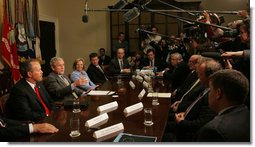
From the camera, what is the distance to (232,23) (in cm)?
158

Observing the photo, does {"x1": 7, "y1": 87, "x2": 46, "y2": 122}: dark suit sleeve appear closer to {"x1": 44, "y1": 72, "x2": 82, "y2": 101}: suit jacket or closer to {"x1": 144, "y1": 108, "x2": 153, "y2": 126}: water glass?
{"x1": 44, "y1": 72, "x2": 82, "y2": 101}: suit jacket

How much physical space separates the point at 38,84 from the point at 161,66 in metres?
2.76

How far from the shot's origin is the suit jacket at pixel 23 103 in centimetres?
206

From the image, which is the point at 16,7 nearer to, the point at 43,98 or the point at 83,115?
the point at 43,98

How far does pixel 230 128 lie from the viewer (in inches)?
43.4

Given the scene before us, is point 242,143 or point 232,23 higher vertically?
point 232,23

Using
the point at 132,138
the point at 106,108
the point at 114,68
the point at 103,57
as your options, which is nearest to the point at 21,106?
the point at 106,108

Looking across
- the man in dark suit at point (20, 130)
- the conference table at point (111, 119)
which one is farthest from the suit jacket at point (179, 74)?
the man in dark suit at point (20, 130)

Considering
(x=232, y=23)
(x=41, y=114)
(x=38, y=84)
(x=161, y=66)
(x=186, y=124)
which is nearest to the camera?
(x=232, y=23)

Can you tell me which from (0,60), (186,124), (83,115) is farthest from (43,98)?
(0,60)

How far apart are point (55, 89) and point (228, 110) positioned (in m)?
1.91

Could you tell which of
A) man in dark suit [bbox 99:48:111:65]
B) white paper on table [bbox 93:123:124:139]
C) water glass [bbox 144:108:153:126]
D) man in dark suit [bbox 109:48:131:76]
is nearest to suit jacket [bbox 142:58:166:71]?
man in dark suit [bbox 109:48:131:76]

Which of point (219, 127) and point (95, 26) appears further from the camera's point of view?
point (95, 26)

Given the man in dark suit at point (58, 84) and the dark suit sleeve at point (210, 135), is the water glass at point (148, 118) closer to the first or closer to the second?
the dark suit sleeve at point (210, 135)
